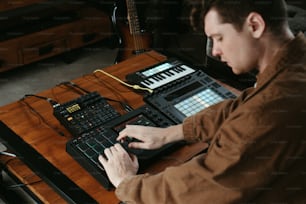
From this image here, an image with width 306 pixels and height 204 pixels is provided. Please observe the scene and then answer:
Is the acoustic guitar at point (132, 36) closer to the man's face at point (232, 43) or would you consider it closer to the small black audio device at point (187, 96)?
the small black audio device at point (187, 96)

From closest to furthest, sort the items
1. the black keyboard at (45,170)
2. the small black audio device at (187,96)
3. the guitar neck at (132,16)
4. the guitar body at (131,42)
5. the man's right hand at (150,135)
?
the black keyboard at (45,170)
the man's right hand at (150,135)
the small black audio device at (187,96)
the guitar neck at (132,16)
the guitar body at (131,42)

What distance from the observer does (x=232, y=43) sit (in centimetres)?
93

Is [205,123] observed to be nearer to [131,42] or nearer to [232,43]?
[232,43]

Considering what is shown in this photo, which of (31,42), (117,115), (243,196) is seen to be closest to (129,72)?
(117,115)

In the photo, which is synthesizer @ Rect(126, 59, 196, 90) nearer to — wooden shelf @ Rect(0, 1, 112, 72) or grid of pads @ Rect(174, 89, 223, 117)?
grid of pads @ Rect(174, 89, 223, 117)

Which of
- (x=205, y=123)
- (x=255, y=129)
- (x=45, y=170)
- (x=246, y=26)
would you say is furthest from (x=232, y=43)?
(x=45, y=170)

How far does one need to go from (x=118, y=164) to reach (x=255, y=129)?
1.33 feet

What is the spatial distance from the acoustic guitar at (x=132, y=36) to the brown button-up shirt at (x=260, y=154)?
1528 mm

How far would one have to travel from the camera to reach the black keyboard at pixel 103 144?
1126mm

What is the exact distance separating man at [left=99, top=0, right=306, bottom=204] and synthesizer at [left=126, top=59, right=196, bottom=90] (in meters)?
0.53

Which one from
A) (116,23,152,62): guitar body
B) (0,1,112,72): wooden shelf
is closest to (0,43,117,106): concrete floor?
Result: (0,1,112,72): wooden shelf

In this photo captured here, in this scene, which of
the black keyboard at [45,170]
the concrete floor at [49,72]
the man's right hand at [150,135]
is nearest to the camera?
the black keyboard at [45,170]

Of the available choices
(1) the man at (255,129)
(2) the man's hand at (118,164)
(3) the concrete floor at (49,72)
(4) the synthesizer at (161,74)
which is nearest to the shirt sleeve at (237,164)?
(1) the man at (255,129)

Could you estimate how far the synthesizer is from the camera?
1.51m
